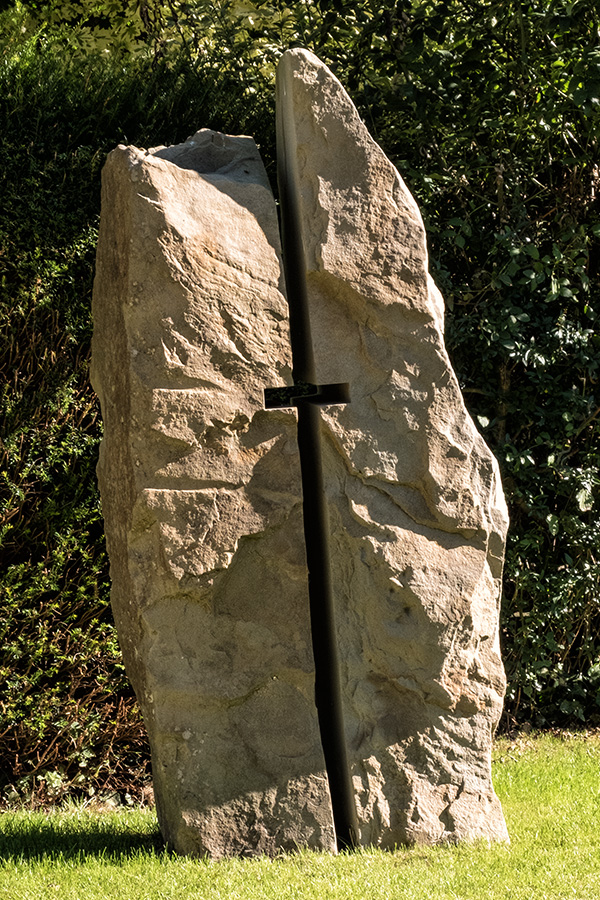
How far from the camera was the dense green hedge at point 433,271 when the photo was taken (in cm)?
453

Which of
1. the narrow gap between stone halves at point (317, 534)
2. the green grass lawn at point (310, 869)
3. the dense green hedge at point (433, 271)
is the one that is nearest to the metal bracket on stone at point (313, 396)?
the narrow gap between stone halves at point (317, 534)

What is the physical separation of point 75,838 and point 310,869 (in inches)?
42.3

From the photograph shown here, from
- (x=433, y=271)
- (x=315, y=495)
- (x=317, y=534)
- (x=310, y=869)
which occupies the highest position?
(x=433, y=271)

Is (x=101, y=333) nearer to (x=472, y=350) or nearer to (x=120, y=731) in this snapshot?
(x=120, y=731)

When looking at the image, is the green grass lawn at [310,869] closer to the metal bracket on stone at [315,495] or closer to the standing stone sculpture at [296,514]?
the standing stone sculpture at [296,514]

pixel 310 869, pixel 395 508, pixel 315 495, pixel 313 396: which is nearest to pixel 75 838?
pixel 310 869

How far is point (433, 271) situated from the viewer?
5.37 meters

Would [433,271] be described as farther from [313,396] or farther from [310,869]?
[310,869]

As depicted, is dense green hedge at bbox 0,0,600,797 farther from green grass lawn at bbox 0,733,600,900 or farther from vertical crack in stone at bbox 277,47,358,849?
vertical crack in stone at bbox 277,47,358,849

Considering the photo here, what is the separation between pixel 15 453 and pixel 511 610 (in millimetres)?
2916

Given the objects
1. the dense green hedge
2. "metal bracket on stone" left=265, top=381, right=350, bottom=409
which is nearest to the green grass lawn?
the dense green hedge

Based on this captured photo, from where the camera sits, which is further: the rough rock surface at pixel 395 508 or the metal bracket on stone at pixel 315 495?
the metal bracket on stone at pixel 315 495

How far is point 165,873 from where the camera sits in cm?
296

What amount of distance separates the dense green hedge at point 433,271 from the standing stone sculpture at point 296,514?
1.40 metres
